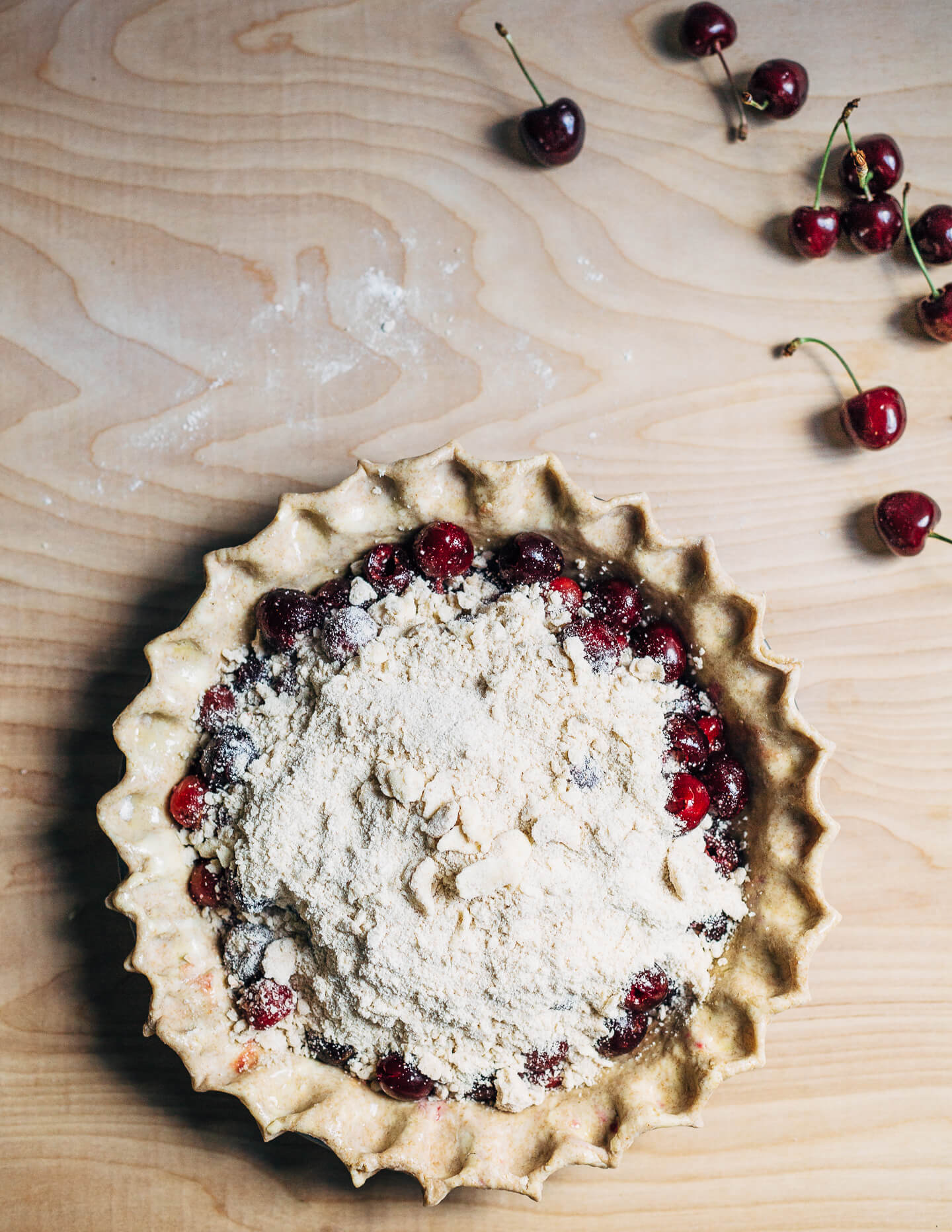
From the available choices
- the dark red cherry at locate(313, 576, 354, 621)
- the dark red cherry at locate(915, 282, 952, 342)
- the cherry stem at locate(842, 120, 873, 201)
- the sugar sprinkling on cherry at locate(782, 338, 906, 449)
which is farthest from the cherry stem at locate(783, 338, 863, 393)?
the dark red cherry at locate(313, 576, 354, 621)

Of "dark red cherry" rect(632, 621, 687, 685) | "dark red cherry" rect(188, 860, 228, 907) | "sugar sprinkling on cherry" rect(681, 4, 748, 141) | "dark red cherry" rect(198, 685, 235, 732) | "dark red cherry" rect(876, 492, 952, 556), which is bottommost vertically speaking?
"dark red cherry" rect(188, 860, 228, 907)

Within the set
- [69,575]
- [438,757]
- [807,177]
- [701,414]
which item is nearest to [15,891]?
[69,575]

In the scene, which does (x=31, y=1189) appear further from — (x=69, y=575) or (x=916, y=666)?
(x=916, y=666)

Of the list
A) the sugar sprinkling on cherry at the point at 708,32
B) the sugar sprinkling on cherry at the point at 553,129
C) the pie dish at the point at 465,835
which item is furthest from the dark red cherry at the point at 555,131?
the pie dish at the point at 465,835

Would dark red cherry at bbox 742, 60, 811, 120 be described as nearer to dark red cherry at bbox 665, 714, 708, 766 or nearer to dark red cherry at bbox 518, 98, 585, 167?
dark red cherry at bbox 518, 98, 585, 167

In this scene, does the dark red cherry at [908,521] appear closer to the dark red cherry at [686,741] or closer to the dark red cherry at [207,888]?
the dark red cherry at [686,741]

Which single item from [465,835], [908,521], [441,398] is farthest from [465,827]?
[908,521]
